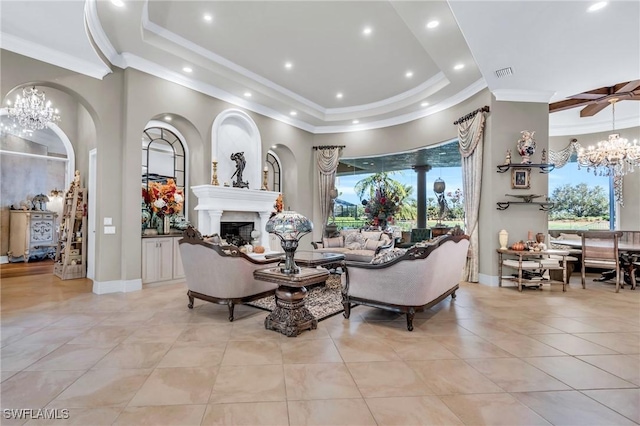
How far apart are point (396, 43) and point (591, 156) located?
491 centimetres

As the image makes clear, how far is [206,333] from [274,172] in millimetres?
5738

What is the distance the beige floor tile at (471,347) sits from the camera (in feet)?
8.73

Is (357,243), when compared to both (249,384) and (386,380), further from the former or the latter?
(249,384)

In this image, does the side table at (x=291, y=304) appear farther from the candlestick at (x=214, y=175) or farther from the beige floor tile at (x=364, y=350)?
the candlestick at (x=214, y=175)

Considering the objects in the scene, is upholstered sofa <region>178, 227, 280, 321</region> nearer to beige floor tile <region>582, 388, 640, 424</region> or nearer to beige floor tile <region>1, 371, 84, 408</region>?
beige floor tile <region>1, 371, 84, 408</region>

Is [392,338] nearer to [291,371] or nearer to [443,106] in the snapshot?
[291,371]

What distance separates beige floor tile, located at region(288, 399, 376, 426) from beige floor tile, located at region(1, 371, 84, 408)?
159 cm

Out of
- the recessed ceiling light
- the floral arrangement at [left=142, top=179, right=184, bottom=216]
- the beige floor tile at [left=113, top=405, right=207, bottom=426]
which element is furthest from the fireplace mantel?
the recessed ceiling light

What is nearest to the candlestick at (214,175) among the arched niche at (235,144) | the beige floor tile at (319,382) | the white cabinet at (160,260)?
the arched niche at (235,144)

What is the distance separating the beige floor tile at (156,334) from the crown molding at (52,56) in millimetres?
3826

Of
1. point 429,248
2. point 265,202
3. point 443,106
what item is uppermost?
point 443,106

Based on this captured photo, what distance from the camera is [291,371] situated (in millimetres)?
2357

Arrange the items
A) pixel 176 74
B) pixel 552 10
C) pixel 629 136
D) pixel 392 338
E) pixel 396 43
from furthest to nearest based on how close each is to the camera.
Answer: pixel 629 136
pixel 176 74
pixel 396 43
pixel 552 10
pixel 392 338

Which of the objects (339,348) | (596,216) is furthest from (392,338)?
(596,216)
